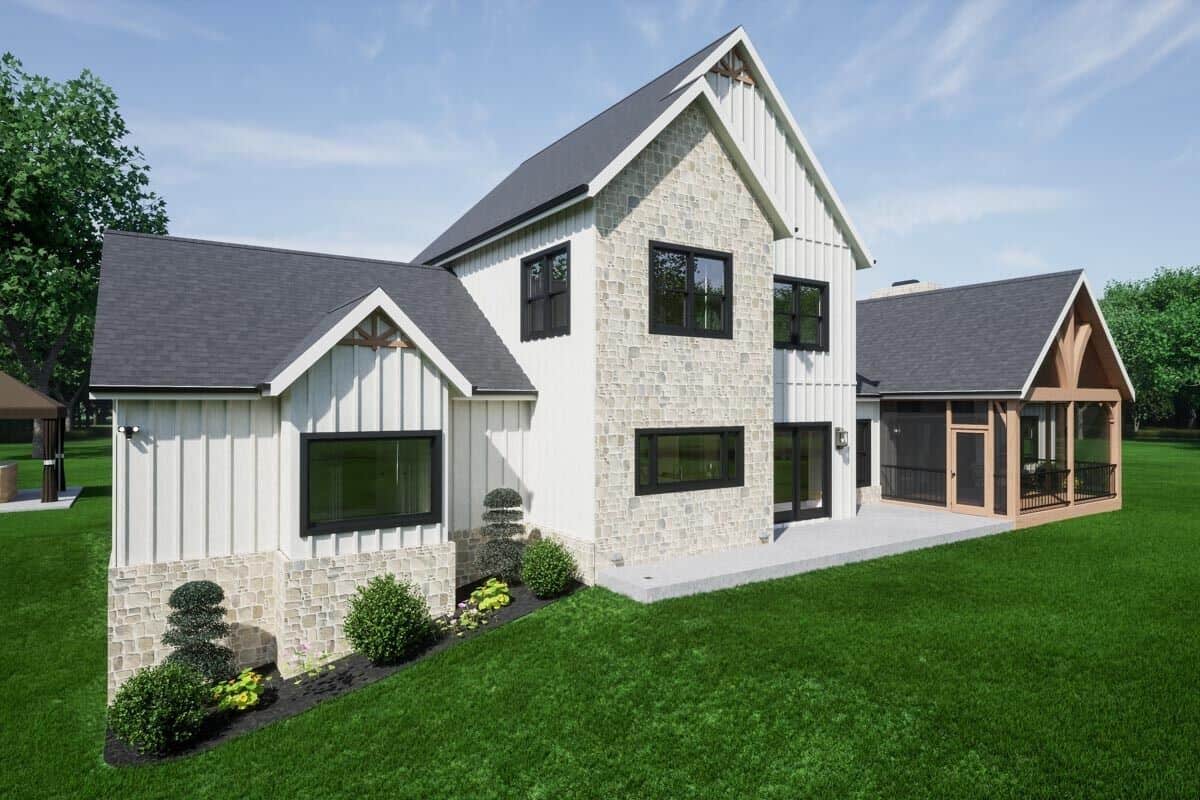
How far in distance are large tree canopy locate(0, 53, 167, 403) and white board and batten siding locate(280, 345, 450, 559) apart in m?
22.4

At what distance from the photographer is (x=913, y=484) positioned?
61.1ft

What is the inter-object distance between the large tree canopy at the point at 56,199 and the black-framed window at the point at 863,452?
91.6ft

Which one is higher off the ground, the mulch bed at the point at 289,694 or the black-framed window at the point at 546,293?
the black-framed window at the point at 546,293

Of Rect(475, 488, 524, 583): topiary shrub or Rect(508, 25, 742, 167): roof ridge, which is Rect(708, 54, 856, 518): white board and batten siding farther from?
Rect(475, 488, 524, 583): topiary shrub

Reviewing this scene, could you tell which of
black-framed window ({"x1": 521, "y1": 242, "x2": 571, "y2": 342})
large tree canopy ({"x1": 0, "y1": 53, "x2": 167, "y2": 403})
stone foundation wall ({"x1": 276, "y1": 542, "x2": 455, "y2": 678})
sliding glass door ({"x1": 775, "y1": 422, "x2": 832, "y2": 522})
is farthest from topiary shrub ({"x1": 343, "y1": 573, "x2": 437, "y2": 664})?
large tree canopy ({"x1": 0, "y1": 53, "x2": 167, "y2": 403})

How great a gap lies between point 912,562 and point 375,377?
10202mm

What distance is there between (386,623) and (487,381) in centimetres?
476

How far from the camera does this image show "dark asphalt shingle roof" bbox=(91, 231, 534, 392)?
33.1 feet

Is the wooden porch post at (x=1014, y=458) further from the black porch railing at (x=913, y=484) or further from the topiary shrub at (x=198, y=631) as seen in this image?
the topiary shrub at (x=198, y=631)

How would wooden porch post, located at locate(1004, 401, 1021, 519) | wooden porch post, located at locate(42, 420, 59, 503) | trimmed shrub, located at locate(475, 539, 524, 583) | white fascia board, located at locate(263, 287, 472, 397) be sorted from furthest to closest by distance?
1. wooden porch post, located at locate(42, 420, 59, 503)
2. wooden porch post, located at locate(1004, 401, 1021, 519)
3. trimmed shrub, located at locate(475, 539, 524, 583)
4. white fascia board, located at locate(263, 287, 472, 397)

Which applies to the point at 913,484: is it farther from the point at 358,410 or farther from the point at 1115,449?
the point at 358,410

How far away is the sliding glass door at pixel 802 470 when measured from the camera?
15586mm

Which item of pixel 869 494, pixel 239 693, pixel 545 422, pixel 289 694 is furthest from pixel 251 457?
pixel 869 494

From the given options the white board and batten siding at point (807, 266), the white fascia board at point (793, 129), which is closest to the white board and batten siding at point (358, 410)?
the white fascia board at point (793, 129)
